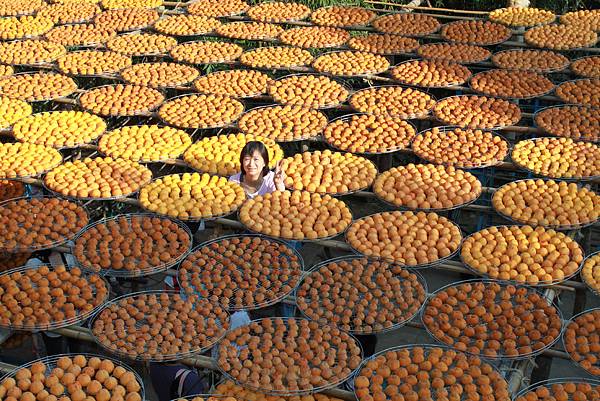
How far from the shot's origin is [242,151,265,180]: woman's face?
5.45 m

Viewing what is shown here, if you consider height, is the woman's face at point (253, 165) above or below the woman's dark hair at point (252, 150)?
below

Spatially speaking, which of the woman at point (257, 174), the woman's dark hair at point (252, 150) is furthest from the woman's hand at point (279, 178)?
the woman's dark hair at point (252, 150)

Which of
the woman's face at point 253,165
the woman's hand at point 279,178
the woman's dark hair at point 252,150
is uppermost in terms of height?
the woman's dark hair at point 252,150

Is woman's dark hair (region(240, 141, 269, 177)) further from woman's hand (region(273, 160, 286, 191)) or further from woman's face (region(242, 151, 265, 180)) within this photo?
woman's hand (region(273, 160, 286, 191))

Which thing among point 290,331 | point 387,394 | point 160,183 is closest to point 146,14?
point 160,183

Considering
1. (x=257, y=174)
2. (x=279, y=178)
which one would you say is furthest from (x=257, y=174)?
(x=279, y=178)

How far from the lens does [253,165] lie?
545 cm

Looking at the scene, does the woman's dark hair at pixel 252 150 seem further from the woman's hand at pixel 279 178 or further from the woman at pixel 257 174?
the woman's hand at pixel 279 178

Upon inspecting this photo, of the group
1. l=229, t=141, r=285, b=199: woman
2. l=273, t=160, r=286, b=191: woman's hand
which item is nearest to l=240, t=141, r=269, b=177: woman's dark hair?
l=229, t=141, r=285, b=199: woman

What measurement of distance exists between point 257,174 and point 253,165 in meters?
0.09

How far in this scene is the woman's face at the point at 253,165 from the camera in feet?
17.9

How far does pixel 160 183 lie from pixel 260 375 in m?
2.23

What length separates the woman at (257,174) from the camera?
5.45 m

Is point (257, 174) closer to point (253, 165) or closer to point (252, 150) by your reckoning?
point (253, 165)
